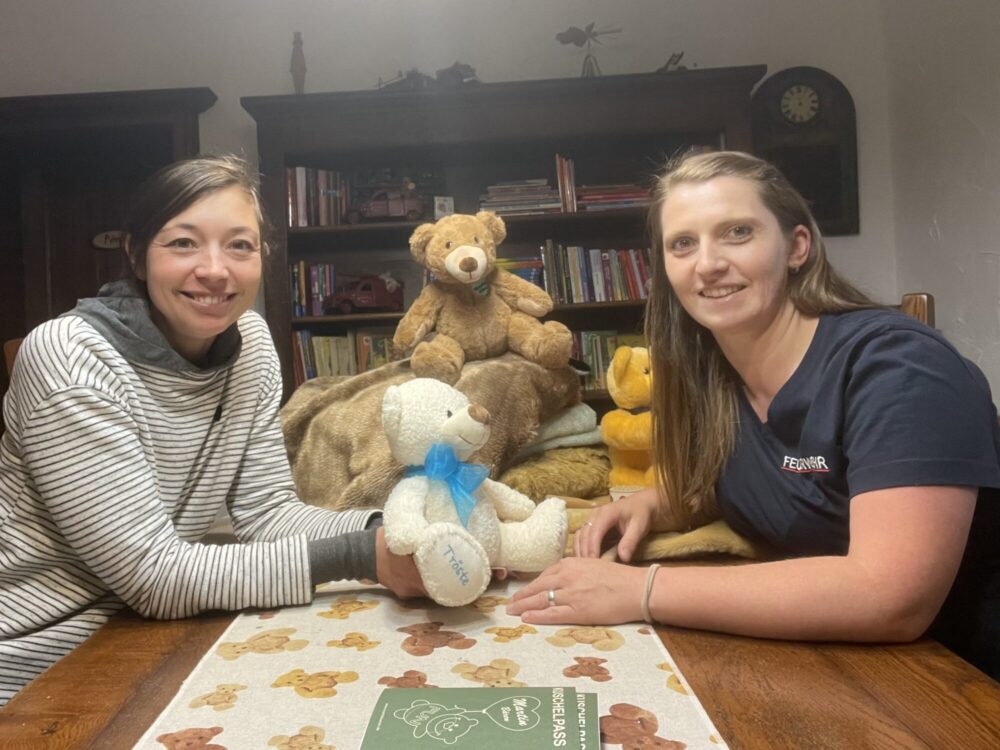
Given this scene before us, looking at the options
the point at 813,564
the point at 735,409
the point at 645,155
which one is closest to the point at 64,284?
the point at 645,155

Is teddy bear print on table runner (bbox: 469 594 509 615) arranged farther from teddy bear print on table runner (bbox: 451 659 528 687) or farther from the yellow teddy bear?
the yellow teddy bear

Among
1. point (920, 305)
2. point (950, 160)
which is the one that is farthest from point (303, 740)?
point (950, 160)

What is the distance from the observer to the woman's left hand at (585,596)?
81cm

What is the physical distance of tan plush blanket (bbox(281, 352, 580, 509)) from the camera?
1388 mm

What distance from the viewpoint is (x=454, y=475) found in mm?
914

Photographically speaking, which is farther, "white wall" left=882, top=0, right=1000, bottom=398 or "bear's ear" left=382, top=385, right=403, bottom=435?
"white wall" left=882, top=0, right=1000, bottom=398

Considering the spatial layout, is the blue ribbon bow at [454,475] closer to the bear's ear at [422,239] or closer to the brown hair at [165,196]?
the brown hair at [165,196]

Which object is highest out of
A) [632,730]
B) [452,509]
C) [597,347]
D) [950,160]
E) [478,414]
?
[950,160]

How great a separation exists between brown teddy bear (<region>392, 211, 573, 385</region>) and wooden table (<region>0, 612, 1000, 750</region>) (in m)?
0.95

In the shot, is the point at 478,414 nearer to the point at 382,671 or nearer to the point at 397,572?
the point at 397,572

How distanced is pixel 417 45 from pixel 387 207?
71 centimetres

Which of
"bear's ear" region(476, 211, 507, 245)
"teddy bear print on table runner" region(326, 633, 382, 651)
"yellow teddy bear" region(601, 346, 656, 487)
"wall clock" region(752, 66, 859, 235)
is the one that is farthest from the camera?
"wall clock" region(752, 66, 859, 235)

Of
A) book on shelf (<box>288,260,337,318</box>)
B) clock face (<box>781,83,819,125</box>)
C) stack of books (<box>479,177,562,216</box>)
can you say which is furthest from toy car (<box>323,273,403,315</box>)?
clock face (<box>781,83,819,125</box>)

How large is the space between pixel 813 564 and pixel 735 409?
34cm
